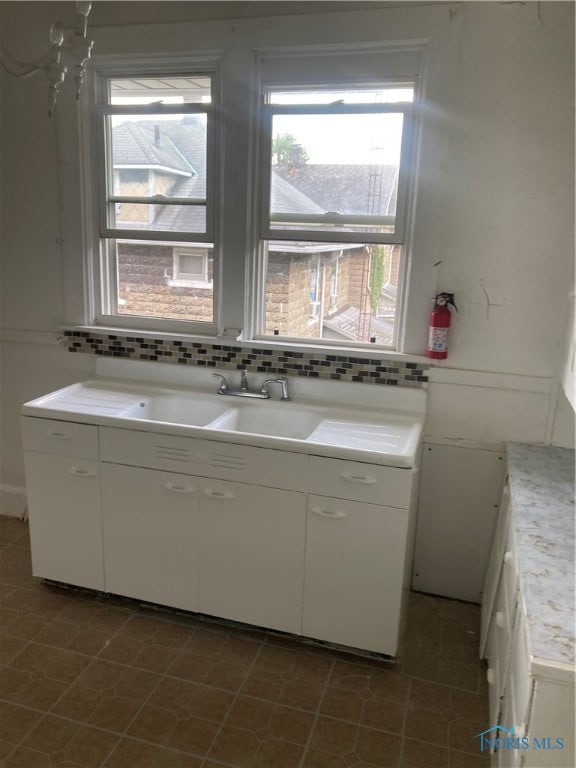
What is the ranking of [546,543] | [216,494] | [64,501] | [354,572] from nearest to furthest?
[546,543] → [354,572] → [216,494] → [64,501]

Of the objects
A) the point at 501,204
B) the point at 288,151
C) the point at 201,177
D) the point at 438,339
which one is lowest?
the point at 438,339

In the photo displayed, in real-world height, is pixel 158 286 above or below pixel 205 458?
above

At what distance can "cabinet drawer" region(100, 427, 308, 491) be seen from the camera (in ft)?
7.69

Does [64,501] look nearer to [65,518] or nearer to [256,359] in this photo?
[65,518]

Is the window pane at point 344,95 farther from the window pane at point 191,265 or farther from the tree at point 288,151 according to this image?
the window pane at point 191,265

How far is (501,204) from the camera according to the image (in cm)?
250

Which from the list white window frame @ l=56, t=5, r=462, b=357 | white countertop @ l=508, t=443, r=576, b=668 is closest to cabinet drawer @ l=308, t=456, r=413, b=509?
white countertop @ l=508, t=443, r=576, b=668

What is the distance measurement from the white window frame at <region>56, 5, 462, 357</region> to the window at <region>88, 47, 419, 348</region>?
13mm

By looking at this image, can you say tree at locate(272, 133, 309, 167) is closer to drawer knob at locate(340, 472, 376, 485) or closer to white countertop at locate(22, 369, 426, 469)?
white countertop at locate(22, 369, 426, 469)

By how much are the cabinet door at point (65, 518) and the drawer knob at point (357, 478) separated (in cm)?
108

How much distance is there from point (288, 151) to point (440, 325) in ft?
3.44

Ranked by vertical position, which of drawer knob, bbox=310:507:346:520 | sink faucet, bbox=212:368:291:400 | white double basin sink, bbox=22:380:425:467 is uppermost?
sink faucet, bbox=212:368:291:400

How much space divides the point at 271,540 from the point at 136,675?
717mm

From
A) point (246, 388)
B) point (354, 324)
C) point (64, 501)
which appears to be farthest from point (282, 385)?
point (64, 501)
